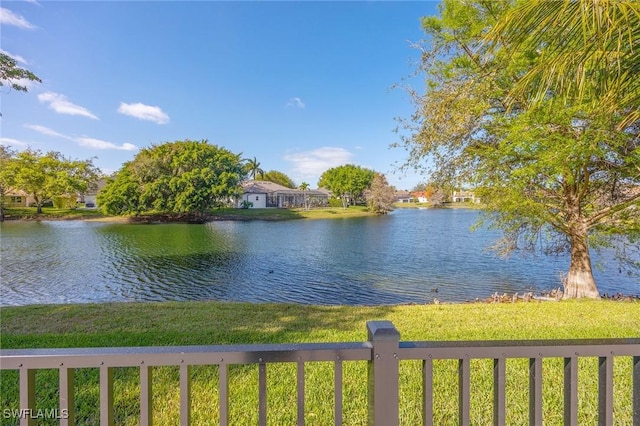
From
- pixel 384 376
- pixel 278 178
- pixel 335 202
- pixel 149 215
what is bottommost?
pixel 384 376

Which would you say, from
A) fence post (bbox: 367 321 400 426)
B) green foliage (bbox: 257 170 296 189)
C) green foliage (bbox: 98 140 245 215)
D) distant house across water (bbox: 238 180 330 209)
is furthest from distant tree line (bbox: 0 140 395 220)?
fence post (bbox: 367 321 400 426)

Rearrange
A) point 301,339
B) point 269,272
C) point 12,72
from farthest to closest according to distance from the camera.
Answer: point 269,272 < point 12,72 < point 301,339

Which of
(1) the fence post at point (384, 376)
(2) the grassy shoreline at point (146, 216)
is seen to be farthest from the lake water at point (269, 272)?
(2) the grassy shoreline at point (146, 216)

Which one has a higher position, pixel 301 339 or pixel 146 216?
pixel 146 216

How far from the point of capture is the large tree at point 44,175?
37.9 metres

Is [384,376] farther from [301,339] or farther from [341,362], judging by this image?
[301,339]

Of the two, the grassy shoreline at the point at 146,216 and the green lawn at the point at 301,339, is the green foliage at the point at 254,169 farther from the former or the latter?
the green lawn at the point at 301,339

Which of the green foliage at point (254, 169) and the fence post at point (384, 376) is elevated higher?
the green foliage at point (254, 169)

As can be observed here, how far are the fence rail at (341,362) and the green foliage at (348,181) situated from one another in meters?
59.5

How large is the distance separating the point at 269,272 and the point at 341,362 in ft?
42.7

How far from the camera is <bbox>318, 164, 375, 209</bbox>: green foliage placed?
6131 cm

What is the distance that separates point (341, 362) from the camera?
153 cm

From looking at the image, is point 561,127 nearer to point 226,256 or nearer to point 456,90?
point 456,90

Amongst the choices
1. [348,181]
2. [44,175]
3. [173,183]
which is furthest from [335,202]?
[44,175]
